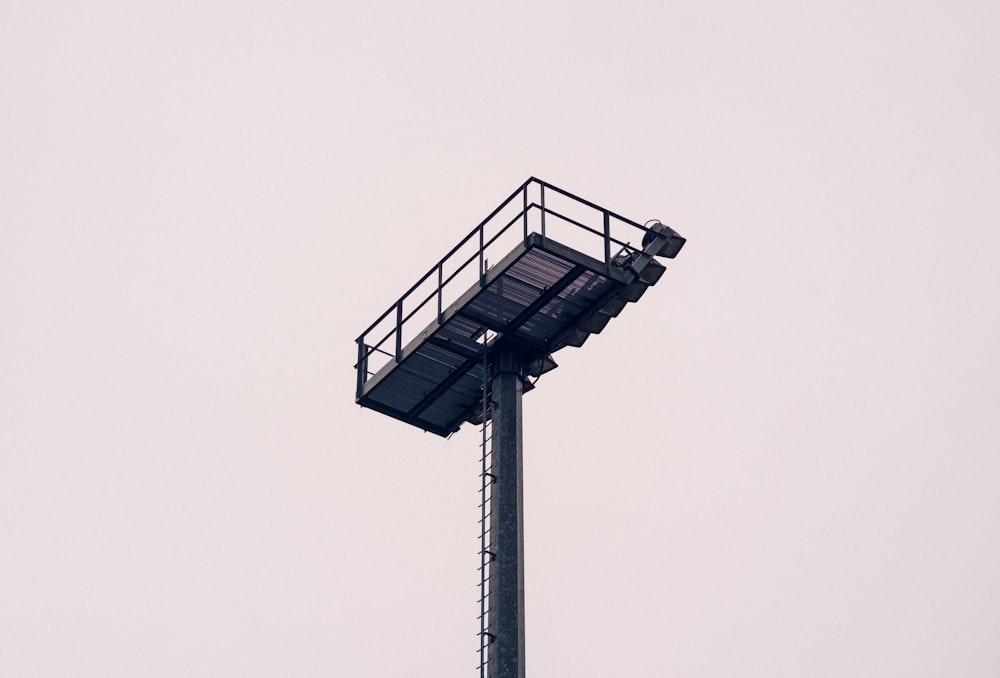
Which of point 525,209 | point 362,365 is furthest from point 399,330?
point 525,209

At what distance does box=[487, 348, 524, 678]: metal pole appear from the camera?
30.9 m

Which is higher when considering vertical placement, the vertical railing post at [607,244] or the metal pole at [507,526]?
the vertical railing post at [607,244]

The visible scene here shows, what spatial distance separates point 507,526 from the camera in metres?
32.1

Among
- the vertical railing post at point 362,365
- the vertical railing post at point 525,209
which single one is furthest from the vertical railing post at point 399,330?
the vertical railing post at point 525,209

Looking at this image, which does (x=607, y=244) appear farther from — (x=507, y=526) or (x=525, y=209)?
(x=507, y=526)

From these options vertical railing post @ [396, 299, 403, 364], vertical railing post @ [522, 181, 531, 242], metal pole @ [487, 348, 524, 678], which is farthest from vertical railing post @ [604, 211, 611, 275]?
vertical railing post @ [396, 299, 403, 364]

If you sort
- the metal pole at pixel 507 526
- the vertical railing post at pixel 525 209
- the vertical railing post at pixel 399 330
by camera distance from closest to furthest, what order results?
the metal pole at pixel 507 526 < the vertical railing post at pixel 525 209 < the vertical railing post at pixel 399 330

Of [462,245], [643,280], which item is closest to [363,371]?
[462,245]

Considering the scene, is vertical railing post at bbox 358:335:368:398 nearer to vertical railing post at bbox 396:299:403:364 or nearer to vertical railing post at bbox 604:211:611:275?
vertical railing post at bbox 396:299:403:364

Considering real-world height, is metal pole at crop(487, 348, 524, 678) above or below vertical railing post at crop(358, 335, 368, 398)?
below

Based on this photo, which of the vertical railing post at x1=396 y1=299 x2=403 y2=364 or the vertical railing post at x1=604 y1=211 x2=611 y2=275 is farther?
the vertical railing post at x1=396 y1=299 x2=403 y2=364

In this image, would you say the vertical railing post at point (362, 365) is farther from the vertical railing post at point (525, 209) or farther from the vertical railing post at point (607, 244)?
the vertical railing post at point (607, 244)

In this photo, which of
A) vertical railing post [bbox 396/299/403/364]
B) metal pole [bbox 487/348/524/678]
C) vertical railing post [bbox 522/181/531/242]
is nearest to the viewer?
metal pole [bbox 487/348/524/678]

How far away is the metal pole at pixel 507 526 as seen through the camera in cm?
3089
